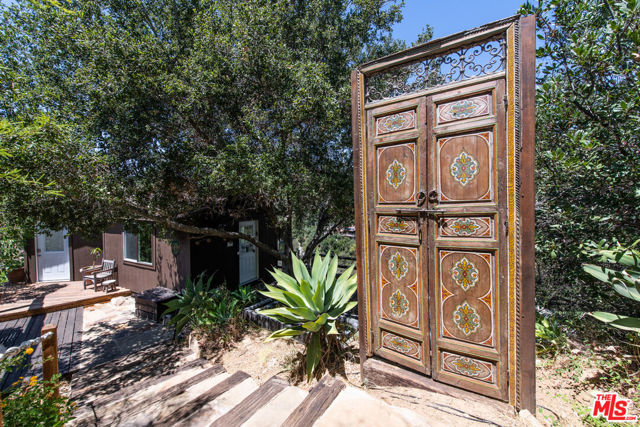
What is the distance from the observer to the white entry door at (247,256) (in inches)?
330

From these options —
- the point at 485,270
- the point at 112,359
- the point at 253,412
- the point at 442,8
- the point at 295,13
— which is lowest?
the point at 112,359

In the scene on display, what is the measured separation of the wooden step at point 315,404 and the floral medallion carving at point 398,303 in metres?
0.85

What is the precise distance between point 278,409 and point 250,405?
24 centimetres

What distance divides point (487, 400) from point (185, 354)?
4233 millimetres

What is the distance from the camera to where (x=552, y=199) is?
340cm

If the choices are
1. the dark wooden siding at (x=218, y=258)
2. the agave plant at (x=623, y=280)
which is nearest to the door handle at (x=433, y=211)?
the agave plant at (x=623, y=280)

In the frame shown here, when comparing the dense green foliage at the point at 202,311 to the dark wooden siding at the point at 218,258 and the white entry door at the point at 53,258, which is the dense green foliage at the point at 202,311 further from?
the white entry door at the point at 53,258

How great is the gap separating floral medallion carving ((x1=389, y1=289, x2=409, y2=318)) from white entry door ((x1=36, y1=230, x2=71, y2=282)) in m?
10.7

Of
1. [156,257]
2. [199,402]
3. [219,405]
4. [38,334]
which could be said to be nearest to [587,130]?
[219,405]

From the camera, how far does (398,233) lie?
280 centimetres

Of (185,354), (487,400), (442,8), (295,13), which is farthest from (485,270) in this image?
(295,13)

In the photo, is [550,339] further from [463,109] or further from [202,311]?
[202,311]

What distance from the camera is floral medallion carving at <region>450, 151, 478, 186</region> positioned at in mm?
2396

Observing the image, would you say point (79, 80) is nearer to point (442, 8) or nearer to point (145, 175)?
point (145, 175)
